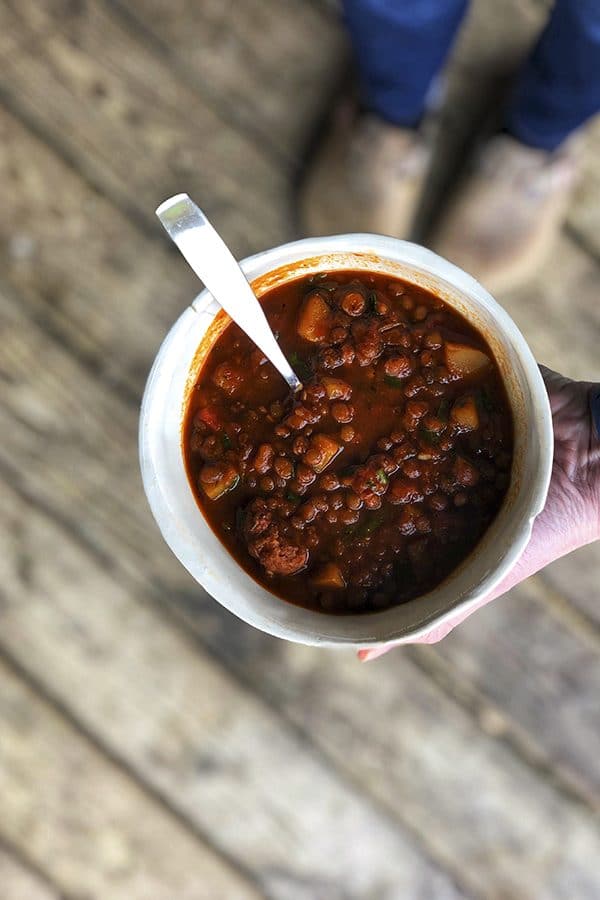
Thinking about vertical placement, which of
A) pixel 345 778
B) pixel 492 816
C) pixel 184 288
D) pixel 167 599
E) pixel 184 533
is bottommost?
pixel 492 816

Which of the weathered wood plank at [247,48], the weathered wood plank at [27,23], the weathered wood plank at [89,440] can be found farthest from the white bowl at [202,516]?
the weathered wood plank at [27,23]

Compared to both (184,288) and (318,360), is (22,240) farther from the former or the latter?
(318,360)

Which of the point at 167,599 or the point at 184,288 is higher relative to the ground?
the point at 184,288

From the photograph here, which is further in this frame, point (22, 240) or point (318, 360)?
point (22, 240)

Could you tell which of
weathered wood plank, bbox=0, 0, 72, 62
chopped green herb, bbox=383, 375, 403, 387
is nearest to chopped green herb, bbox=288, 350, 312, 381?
chopped green herb, bbox=383, 375, 403, 387

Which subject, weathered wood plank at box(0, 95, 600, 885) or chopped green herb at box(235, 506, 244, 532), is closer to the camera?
chopped green herb at box(235, 506, 244, 532)

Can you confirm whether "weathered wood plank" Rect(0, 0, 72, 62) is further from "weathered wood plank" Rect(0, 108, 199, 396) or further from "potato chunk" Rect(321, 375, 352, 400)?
"potato chunk" Rect(321, 375, 352, 400)

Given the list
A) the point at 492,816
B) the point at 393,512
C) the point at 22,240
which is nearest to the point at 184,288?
→ the point at 22,240

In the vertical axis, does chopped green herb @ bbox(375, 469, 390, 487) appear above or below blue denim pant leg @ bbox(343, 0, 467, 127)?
below
